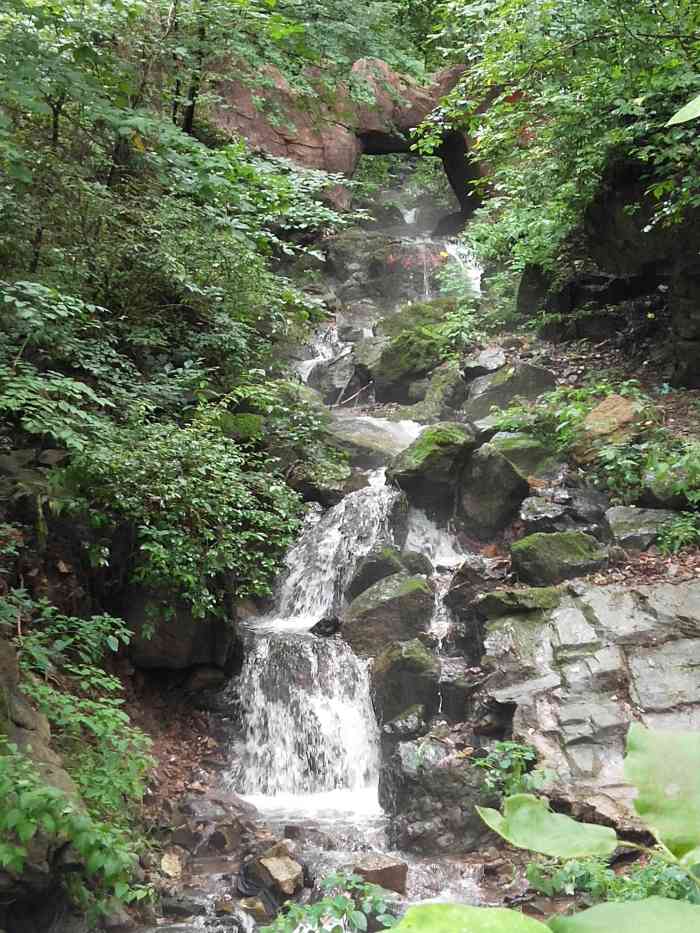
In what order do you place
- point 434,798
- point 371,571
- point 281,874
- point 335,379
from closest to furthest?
point 281,874 → point 434,798 → point 371,571 → point 335,379

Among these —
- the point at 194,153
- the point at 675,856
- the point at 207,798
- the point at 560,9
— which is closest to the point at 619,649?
the point at 207,798

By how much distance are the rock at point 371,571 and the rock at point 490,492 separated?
1.30m

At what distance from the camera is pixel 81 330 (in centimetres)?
733

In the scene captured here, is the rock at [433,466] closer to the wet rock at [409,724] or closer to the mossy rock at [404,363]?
the wet rock at [409,724]

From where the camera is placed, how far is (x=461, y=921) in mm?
385

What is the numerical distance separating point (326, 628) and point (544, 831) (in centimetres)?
808

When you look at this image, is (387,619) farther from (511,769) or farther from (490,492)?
(511,769)

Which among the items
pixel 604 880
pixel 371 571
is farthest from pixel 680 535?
pixel 604 880

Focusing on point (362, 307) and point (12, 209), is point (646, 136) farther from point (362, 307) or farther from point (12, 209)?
point (362, 307)

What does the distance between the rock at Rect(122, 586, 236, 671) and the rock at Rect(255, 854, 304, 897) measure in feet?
6.62

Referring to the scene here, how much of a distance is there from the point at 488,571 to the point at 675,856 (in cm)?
803

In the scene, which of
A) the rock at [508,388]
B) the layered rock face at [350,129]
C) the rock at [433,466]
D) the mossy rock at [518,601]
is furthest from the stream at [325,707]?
the layered rock face at [350,129]

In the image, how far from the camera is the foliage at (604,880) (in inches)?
146

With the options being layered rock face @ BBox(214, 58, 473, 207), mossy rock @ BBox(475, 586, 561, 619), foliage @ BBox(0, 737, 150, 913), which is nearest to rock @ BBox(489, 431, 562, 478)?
mossy rock @ BBox(475, 586, 561, 619)
